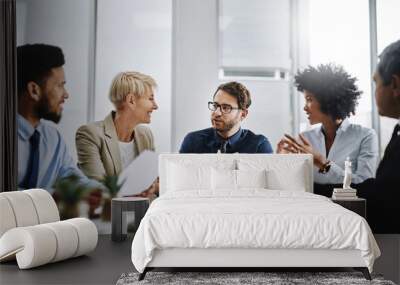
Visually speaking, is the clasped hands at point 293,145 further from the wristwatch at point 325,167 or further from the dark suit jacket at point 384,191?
the dark suit jacket at point 384,191

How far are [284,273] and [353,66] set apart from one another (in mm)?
3185

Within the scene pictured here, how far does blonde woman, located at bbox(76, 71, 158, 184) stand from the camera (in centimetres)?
600

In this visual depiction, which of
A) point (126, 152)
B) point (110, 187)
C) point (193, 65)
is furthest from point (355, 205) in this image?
point (110, 187)

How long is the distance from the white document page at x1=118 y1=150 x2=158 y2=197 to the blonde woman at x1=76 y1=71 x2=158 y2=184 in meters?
0.08

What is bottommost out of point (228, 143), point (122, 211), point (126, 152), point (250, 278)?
point (250, 278)

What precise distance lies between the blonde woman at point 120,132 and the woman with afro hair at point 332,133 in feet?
5.86

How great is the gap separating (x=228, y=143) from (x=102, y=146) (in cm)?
161

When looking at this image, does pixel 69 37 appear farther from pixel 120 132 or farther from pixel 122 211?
pixel 122 211

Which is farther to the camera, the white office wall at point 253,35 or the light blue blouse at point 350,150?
the white office wall at point 253,35

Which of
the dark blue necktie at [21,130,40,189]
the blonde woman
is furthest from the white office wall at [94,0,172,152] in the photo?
the dark blue necktie at [21,130,40,189]

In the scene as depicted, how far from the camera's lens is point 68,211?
19.8 feet

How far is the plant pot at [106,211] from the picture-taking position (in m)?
6.00

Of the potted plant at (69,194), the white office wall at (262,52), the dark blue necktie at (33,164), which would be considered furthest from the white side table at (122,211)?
the white office wall at (262,52)

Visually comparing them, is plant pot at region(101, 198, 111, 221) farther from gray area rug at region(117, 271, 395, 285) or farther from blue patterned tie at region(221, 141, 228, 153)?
gray area rug at region(117, 271, 395, 285)
